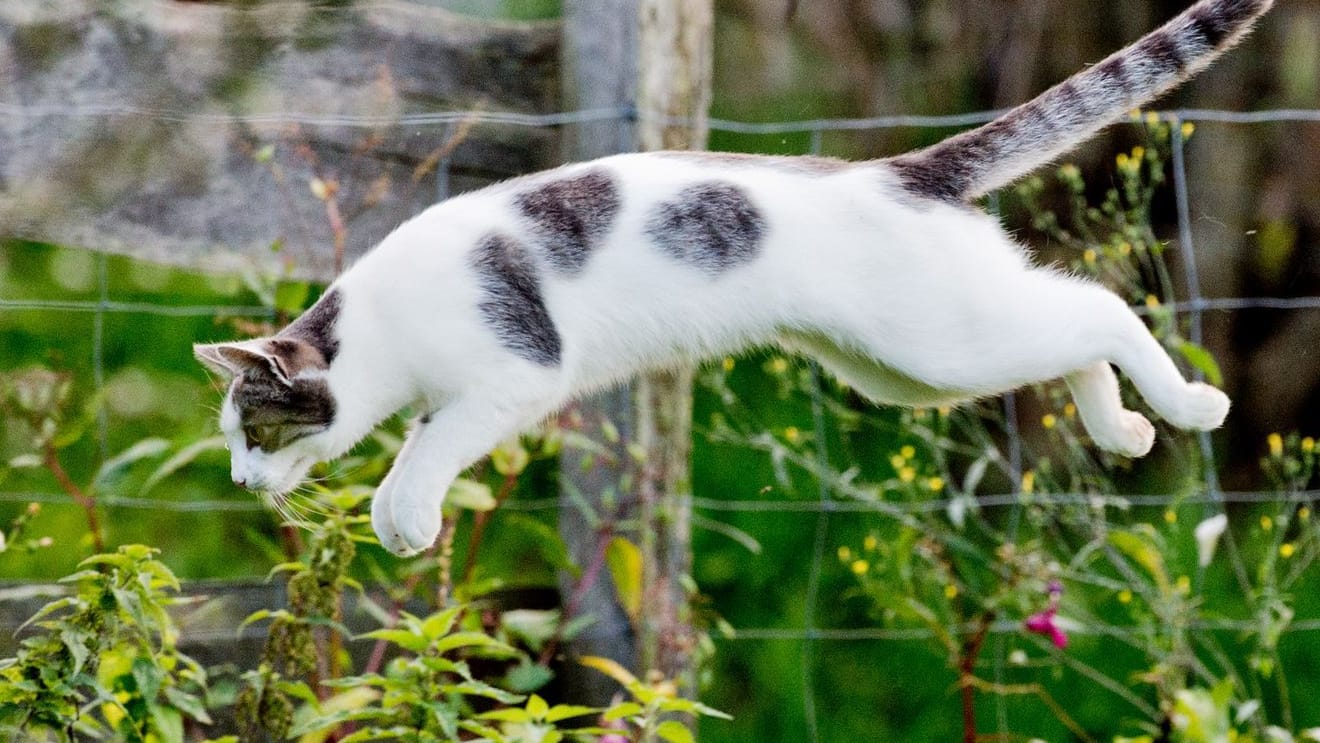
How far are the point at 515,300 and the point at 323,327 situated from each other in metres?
0.20

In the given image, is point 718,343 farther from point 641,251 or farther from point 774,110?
point 774,110

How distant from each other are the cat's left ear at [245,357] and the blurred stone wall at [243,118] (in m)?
1.28

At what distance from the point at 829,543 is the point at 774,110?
1.06m

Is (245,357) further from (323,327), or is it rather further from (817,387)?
(817,387)

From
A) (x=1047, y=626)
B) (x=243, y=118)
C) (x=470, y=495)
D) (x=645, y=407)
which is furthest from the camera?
(x=243, y=118)

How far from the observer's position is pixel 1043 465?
9.32 feet

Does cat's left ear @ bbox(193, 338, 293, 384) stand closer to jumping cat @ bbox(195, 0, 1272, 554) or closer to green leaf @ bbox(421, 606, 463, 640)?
jumping cat @ bbox(195, 0, 1272, 554)

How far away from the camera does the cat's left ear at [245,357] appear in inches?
57.1

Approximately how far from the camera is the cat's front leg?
4.78 ft

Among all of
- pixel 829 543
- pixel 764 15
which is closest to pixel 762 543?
pixel 829 543

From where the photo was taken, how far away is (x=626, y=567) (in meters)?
2.62

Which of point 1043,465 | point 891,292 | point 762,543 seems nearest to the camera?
point 891,292

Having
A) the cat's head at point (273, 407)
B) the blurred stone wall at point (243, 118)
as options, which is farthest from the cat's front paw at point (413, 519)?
the blurred stone wall at point (243, 118)

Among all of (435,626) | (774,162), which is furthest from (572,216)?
(435,626)
